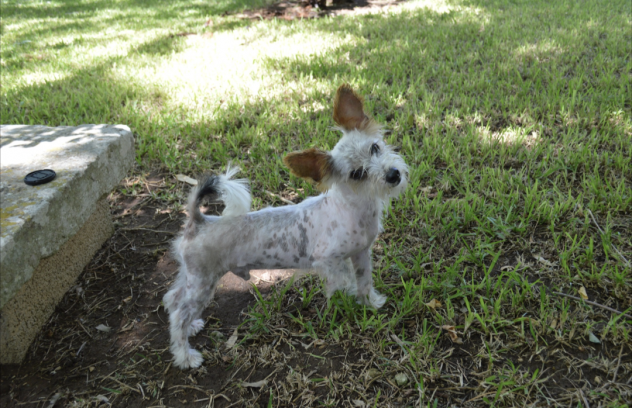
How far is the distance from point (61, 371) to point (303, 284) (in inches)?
65.0

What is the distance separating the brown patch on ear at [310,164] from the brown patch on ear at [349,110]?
32 cm

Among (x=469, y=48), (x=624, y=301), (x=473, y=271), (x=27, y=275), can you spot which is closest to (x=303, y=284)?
(x=473, y=271)

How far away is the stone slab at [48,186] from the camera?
2461 mm

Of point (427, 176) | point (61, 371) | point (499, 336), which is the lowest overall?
point (61, 371)

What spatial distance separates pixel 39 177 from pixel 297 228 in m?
1.86

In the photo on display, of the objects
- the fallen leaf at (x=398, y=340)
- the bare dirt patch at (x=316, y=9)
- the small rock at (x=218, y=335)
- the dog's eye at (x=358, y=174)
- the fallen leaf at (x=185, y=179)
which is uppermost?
the bare dirt patch at (x=316, y=9)

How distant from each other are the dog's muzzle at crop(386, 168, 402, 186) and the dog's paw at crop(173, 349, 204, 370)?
1.60m

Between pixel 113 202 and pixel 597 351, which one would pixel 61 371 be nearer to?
pixel 113 202

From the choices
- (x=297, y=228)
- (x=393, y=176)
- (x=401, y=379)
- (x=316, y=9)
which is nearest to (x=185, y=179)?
(x=297, y=228)

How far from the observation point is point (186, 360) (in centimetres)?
263

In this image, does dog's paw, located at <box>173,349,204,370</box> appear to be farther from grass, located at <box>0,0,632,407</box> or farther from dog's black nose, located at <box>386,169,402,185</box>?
dog's black nose, located at <box>386,169,402,185</box>

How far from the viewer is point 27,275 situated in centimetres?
251

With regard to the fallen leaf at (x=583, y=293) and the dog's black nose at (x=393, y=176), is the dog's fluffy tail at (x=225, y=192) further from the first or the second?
the fallen leaf at (x=583, y=293)

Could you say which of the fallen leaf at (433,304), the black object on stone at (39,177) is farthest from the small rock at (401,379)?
the black object on stone at (39,177)
